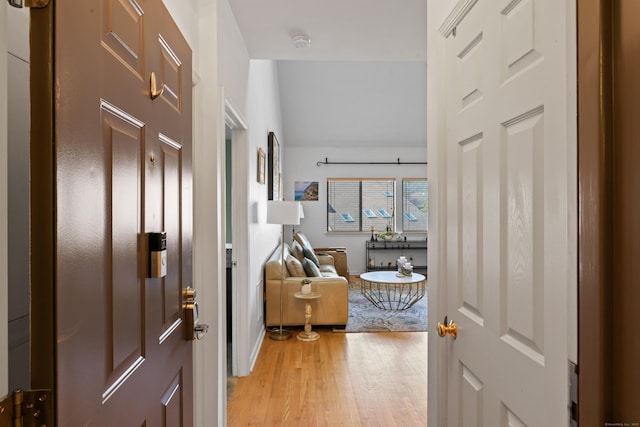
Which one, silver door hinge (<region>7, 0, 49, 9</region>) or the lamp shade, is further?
the lamp shade

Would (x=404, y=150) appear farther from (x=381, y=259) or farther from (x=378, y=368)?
(x=378, y=368)

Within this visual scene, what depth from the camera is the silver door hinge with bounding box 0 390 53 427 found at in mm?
599

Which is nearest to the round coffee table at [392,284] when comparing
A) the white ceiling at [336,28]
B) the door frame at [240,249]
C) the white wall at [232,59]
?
the door frame at [240,249]

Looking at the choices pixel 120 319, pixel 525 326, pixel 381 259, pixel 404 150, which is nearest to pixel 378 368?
pixel 525 326

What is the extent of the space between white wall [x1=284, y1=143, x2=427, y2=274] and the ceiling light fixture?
4.75m

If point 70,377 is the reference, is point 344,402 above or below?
below

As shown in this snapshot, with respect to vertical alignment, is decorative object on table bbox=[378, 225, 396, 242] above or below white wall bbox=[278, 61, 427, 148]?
below

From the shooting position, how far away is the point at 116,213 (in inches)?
34.5

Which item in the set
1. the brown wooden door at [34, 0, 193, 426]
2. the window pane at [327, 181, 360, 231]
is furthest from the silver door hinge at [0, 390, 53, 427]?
the window pane at [327, 181, 360, 231]

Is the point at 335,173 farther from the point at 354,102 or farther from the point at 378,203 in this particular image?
the point at 354,102

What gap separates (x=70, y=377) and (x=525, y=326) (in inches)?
38.3

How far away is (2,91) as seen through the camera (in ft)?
1.99

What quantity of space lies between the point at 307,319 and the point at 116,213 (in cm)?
344

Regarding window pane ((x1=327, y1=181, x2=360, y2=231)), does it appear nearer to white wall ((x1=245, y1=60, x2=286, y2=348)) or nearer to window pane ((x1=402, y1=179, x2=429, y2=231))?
window pane ((x1=402, y1=179, x2=429, y2=231))
